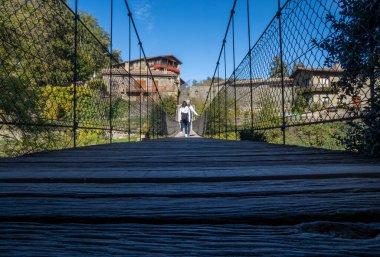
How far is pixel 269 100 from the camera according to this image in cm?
244

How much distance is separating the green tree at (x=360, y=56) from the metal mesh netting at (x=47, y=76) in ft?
5.71

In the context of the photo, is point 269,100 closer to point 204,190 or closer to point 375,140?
point 375,140

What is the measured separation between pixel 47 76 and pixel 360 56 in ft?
7.52

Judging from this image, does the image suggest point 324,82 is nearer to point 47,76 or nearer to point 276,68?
point 276,68

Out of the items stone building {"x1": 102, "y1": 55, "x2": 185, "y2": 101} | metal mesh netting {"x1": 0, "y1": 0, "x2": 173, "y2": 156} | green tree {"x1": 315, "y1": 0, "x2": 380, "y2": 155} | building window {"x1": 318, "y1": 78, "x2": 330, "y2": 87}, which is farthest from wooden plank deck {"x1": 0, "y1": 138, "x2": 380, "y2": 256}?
stone building {"x1": 102, "y1": 55, "x2": 185, "y2": 101}

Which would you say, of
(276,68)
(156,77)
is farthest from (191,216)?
(156,77)

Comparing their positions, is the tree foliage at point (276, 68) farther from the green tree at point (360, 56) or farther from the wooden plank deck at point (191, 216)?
the wooden plank deck at point (191, 216)

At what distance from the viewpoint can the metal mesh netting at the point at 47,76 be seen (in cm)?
187

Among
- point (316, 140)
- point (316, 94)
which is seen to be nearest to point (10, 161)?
point (316, 94)

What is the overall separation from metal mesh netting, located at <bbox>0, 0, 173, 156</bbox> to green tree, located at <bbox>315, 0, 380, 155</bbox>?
1742mm

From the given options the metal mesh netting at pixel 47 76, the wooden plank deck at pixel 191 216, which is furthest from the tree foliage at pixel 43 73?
the wooden plank deck at pixel 191 216

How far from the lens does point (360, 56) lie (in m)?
1.33

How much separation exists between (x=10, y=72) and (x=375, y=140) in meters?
2.43

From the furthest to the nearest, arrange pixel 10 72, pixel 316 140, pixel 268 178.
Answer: pixel 316 140, pixel 10 72, pixel 268 178
